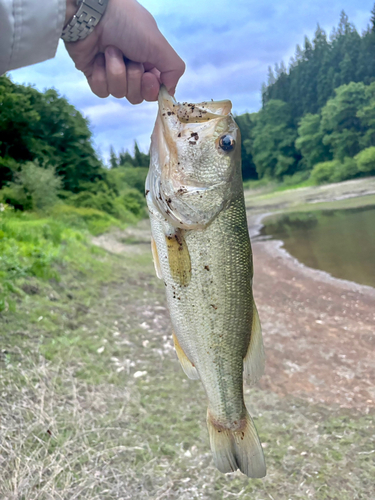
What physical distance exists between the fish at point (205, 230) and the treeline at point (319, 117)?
2703 cm

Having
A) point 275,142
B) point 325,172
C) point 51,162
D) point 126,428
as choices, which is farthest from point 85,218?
point 275,142

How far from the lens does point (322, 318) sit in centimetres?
557

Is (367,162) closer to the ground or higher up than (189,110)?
higher up

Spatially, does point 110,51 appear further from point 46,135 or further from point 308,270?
point 46,135

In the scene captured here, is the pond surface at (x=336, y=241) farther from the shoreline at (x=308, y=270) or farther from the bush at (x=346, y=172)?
the bush at (x=346, y=172)

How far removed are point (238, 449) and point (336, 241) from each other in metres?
9.72

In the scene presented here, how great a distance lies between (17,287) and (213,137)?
12.5ft

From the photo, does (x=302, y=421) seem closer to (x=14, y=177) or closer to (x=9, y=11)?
(x=9, y=11)

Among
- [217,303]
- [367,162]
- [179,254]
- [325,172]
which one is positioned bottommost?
[217,303]

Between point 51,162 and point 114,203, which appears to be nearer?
point 51,162

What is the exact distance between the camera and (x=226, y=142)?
1.47 meters

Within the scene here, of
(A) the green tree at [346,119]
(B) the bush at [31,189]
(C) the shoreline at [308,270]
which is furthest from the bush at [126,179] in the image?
(A) the green tree at [346,119]

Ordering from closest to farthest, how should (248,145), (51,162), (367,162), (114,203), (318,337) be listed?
(318,337) < (51,162) < (114,203) < (367,162) < (248,145)

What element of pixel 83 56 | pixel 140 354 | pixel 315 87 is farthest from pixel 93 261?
pixel 315 87
